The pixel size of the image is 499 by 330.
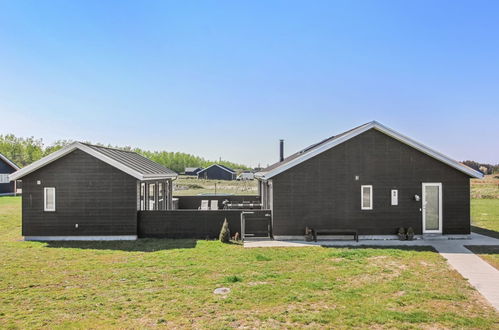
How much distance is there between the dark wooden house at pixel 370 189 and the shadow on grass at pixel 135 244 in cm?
386

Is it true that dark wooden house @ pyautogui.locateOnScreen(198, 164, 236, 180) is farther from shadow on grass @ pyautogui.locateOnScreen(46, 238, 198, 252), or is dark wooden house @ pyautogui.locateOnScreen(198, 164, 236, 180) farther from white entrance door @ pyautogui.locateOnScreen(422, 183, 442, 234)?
white entrance door @ pyautogui.locateOnScreen(422, 183, 442, 234)

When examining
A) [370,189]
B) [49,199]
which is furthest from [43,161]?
[370,189]

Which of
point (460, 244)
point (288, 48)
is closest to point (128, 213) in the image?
point (288, 48)

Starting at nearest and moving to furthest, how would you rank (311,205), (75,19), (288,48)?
1. (311,205)
2. (75,19)
3. (288,48)

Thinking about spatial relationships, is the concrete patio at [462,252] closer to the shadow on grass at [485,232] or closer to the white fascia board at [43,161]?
the shadow on grass at [485,232]

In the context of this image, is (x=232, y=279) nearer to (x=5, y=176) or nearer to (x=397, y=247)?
(x=397, y=247)

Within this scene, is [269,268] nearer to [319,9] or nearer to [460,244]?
[460,244]

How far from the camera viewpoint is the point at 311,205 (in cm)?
1441

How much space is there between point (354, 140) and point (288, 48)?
20.2 feet

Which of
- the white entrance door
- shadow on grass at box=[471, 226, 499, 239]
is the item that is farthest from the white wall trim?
shadow on grass at box=[471, 226, 499, 239]

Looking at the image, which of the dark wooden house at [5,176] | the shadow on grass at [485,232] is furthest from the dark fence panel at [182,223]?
the dark wooden house at [5,176]

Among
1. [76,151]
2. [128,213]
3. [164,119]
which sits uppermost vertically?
[164,119]

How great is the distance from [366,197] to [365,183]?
22.9 inches

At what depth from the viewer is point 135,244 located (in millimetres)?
13422
